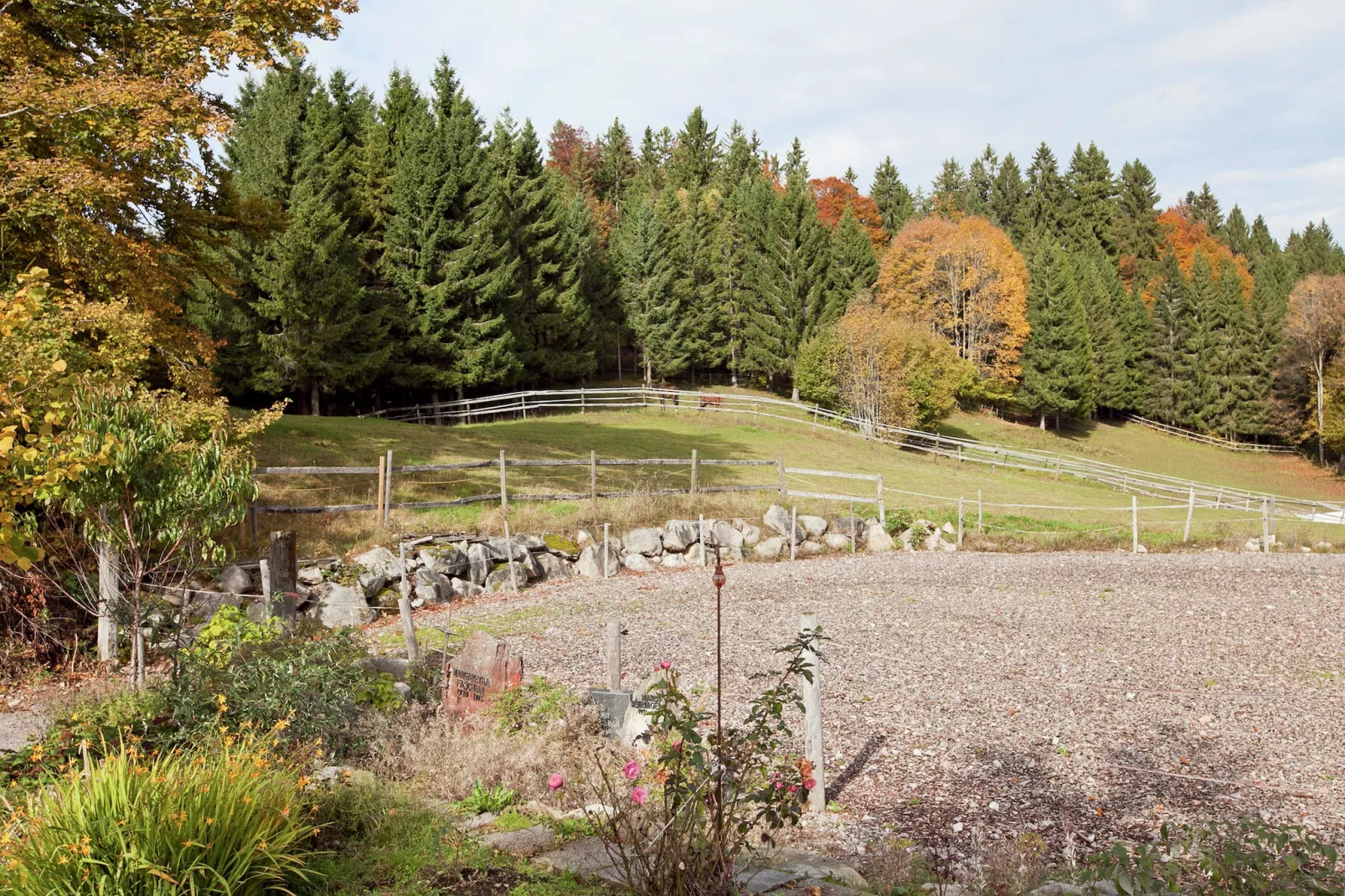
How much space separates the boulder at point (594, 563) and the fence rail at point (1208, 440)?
2011 inches

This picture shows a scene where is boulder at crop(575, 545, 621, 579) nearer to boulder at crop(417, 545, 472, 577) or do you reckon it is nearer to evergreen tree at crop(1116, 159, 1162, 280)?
boulder at crop(417, 545, 472, 577)

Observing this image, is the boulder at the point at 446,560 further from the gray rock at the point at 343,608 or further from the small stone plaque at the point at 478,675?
the small stone plaque at the point at 478,675

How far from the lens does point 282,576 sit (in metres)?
10.9

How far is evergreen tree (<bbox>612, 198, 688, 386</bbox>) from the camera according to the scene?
50062mm

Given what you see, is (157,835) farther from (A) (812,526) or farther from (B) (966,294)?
(B) (966,294)

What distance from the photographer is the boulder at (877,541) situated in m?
18.7

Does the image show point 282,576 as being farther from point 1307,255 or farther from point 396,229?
point 1307,255

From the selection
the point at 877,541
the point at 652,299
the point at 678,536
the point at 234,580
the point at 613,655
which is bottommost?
the point at 877,541

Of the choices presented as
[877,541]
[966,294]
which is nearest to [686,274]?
[966,294]

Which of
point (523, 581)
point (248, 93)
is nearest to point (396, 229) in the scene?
point (248, 93)

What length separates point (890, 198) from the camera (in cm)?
7125

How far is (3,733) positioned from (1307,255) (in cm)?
8051

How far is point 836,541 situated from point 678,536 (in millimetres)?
3736

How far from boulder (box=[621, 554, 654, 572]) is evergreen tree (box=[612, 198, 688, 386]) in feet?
113
